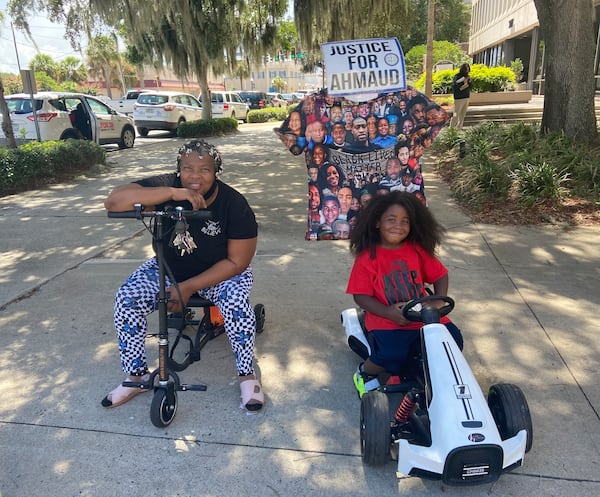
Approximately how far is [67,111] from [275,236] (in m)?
9.16

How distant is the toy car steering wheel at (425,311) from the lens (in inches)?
93.7

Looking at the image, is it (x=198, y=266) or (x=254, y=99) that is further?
(x=254, y=99)

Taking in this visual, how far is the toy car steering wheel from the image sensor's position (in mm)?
2381

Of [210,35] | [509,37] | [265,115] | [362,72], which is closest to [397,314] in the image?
[362,72]

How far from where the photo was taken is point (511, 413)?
2189 mm

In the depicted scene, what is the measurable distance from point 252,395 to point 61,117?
37.8 ft

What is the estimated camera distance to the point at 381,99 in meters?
4.29

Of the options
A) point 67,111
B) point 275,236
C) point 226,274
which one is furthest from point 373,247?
point 67,111

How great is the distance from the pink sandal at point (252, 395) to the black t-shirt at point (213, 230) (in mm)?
719

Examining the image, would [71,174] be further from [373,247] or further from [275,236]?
[373,247]

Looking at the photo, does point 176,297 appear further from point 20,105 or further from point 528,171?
point 20,105

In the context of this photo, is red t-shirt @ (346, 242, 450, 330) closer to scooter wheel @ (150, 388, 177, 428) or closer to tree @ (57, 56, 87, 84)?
scooter wheel @ (150, 388, 177, 428)

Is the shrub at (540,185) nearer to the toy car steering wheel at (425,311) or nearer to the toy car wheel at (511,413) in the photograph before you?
the toy car steering wheel at (425,311)

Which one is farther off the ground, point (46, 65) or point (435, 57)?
point (46, 65)
